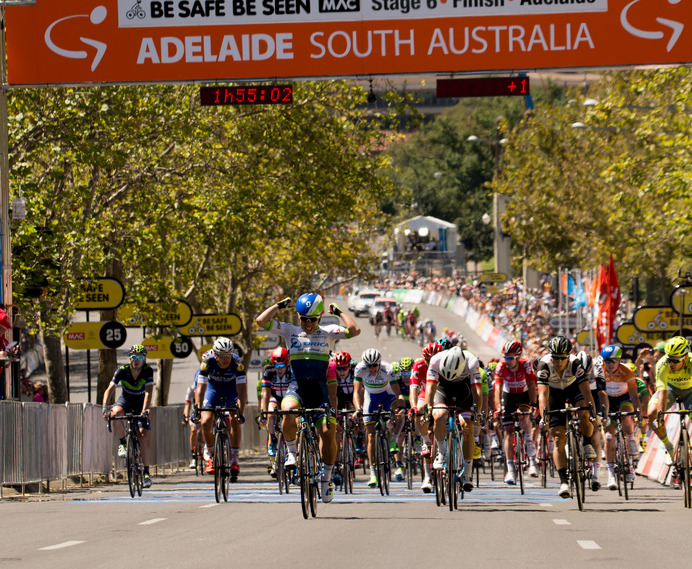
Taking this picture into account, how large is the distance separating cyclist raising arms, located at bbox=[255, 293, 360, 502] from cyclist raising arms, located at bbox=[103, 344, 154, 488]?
532 cm

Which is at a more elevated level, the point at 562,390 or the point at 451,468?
the point at 562,390

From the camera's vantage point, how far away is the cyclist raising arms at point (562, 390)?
51.4 ft

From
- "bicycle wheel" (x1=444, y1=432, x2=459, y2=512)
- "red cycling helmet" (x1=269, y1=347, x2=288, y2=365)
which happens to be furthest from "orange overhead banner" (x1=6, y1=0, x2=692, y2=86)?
"bicycle wheel" (x1=444, y1=432, x2=459, y2=512)

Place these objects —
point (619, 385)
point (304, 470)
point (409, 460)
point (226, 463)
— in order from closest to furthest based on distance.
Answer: point (304, 470) < point (226, 463) < point (409, 460) < point (619, 385)

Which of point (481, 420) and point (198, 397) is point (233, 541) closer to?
point (481, 420)

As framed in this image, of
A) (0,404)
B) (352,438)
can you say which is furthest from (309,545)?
(352,438)

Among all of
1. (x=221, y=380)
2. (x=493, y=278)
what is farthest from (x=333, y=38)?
(x=493, y=278)

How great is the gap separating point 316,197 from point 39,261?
1042cm

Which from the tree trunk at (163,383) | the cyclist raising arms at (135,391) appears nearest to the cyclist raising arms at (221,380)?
the cyclist raising arms at (135,391)

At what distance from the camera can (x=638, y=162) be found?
120 feet

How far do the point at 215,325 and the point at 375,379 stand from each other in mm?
16419

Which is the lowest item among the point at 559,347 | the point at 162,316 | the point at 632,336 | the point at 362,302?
the point at 559,347

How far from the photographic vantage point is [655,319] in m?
36.0

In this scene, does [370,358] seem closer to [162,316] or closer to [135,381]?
[135,381]
